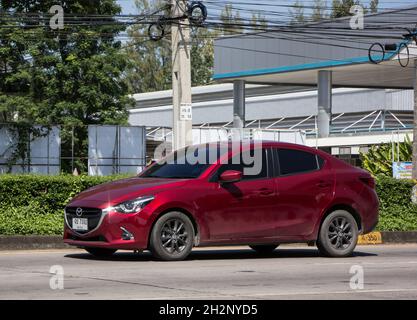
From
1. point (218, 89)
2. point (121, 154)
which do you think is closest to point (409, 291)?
point (121, 154)

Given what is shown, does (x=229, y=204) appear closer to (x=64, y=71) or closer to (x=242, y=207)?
(x=242, y=207)

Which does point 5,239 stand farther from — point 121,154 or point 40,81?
point 40,81

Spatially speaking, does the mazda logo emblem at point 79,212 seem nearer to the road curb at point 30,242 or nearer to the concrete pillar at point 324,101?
the road curb at point 30,242

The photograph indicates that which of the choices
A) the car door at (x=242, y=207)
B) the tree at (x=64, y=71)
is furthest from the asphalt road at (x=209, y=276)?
the tree at (x=64, y=71)

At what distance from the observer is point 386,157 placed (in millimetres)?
35500

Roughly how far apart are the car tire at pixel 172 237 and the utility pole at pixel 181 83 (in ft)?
29.3

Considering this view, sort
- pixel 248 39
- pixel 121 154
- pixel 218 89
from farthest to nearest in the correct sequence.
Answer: pixel 218 89 → pixel 248 39 → pixel 121 154

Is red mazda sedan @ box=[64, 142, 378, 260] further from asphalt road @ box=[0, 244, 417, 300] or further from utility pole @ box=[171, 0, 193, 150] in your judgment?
utility pole @ box=[171, 0, 193, 150]

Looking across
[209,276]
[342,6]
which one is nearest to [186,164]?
[209,276]

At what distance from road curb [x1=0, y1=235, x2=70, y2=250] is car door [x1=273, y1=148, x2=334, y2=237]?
4.85 meters

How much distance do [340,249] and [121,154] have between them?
94.7 feet

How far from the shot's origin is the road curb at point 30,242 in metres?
16.9

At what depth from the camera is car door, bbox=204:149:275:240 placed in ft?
45.9
